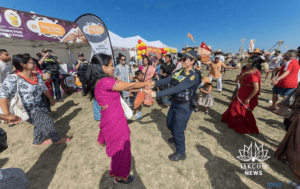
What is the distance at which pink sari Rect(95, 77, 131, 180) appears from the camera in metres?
1.80

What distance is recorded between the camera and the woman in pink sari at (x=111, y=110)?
1801 mm

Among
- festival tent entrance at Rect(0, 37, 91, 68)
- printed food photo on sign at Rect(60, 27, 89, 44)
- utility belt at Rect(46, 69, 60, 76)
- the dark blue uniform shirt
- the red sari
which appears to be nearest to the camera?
the dark blue uniform shirt

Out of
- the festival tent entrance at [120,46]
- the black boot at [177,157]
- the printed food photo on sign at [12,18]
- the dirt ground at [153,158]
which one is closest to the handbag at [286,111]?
the dirt ground at [153,158]

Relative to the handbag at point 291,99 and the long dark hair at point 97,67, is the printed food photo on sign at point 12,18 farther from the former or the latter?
the handbag at point 291,99

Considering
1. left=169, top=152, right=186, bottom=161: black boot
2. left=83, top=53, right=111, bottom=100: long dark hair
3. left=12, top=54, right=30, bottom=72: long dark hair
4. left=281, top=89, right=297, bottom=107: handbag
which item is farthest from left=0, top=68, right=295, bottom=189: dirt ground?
left=12, top=54, right=30, bottom=72: long dark hair

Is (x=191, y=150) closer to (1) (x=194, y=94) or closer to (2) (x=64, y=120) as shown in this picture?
(1) (x=194, y=94)

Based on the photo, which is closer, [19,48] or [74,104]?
[74,104]

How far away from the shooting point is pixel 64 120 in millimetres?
4512

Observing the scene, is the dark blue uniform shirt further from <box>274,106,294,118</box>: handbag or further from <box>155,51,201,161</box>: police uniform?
<box>274,106,294,118</box>: handbag

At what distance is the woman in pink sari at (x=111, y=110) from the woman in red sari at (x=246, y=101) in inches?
117

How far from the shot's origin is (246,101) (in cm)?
321

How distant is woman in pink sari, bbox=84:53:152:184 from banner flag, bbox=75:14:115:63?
7.15 m

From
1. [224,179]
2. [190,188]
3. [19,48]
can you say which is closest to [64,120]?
[190,188]

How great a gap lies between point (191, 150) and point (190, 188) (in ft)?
3.17
